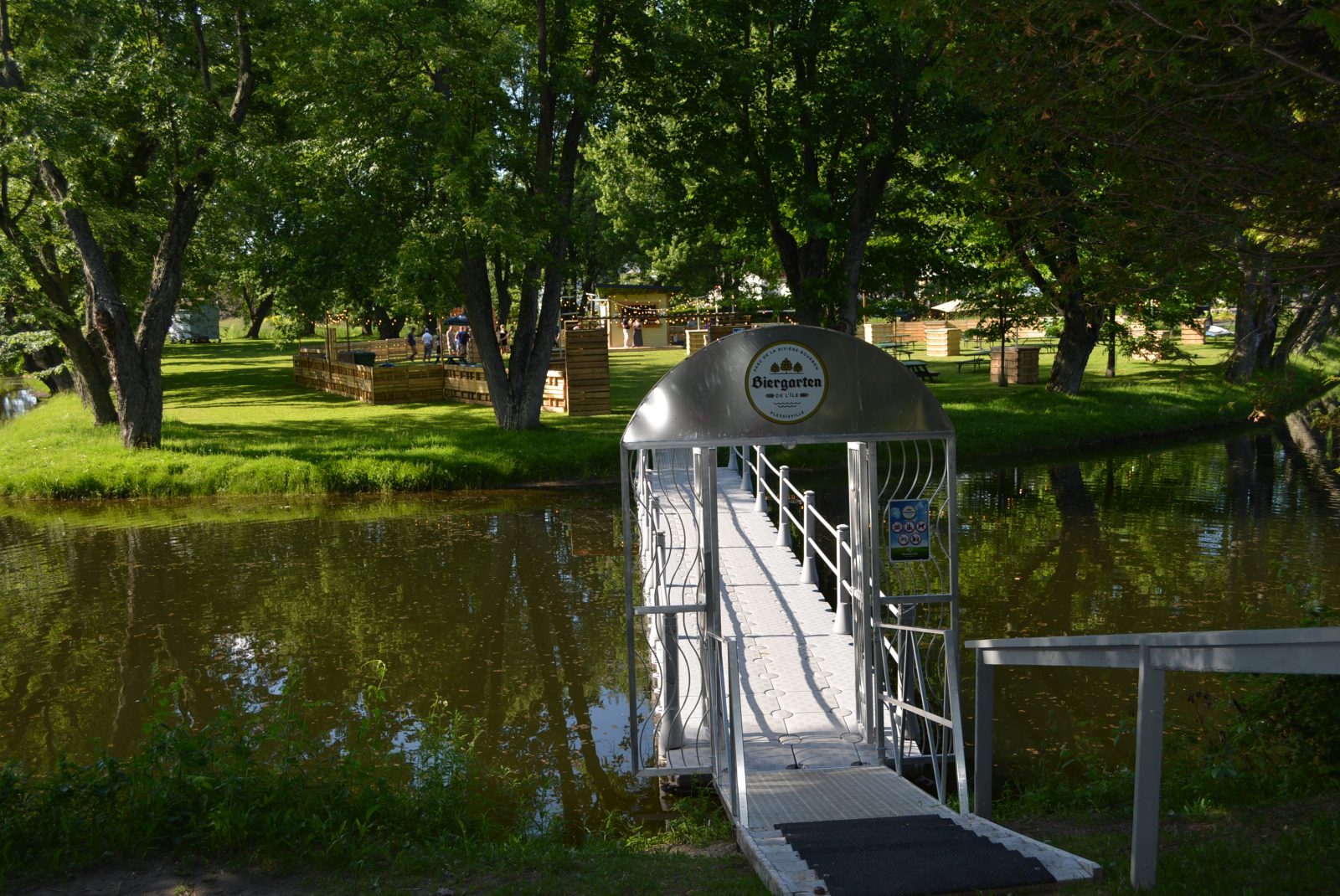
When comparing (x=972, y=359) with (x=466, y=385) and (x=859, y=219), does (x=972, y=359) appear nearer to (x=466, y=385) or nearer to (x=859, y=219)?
(x=859, y=219)

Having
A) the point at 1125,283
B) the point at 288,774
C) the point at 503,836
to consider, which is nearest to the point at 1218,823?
the point at 1125,283

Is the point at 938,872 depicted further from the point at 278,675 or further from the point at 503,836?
the point at 278,675

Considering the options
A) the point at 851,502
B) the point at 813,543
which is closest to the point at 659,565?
the point at 851,502

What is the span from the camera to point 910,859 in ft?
17.7

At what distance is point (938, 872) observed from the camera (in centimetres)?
515

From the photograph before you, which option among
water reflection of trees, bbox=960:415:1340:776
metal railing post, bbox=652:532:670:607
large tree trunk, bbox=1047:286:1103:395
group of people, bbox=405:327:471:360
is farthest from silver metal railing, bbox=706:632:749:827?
group of people, bbox=405:327:471:360

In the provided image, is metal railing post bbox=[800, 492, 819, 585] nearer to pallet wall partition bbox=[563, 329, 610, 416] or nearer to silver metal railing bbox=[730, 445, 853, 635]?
silver metal railing bbox=[730, 445, 853, 635]

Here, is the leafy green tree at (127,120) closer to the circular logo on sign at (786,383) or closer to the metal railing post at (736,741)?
the circular logo on sign at (786,383)

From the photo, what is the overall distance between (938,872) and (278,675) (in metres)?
7.80

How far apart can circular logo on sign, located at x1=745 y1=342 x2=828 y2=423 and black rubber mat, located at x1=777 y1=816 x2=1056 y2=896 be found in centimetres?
278

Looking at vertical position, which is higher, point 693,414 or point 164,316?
point 164,316

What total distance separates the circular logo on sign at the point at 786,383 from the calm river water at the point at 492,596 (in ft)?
10.5

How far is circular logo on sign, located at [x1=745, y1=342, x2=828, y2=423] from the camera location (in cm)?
778

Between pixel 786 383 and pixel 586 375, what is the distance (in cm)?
2051
